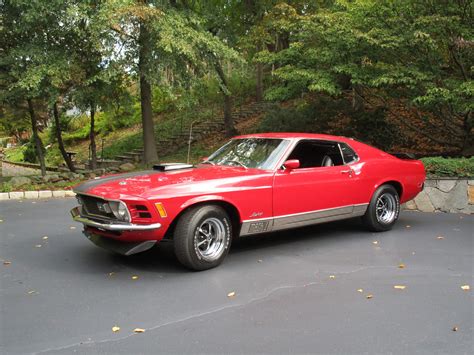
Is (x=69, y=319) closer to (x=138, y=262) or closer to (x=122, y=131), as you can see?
(x=138, y=262)

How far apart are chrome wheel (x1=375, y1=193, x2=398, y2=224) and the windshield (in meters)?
2.06

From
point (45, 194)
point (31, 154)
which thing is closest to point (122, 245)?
point (45, 194)

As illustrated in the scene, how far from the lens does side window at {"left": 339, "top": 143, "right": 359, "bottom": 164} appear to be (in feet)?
21.1

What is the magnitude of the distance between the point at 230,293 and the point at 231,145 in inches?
106

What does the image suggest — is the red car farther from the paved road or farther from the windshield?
the paved road

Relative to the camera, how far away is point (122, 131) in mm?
24328

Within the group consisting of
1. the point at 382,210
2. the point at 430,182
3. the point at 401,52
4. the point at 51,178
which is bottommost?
the point at 382,210

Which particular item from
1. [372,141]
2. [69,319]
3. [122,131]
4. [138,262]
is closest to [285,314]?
[69,319]

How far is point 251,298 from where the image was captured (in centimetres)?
411

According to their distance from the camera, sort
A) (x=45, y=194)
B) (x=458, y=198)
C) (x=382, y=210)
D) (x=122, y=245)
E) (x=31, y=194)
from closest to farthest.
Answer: (x=122, y=245), (x=382, y=210), (x=458, y=198), (x=31, y=194), (x=45, y=194)

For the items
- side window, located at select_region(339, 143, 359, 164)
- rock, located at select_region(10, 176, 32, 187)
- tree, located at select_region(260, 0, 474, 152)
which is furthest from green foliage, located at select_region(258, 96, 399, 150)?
rock, located at select_region(10, 176, 32, 187)

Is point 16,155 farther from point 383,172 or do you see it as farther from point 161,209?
point 161,209

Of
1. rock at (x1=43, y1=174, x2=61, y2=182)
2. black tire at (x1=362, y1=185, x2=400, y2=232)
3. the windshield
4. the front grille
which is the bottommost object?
black tire at (x1=362, y1=185, x2=400, y2=232)

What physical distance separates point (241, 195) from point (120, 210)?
1364mm
